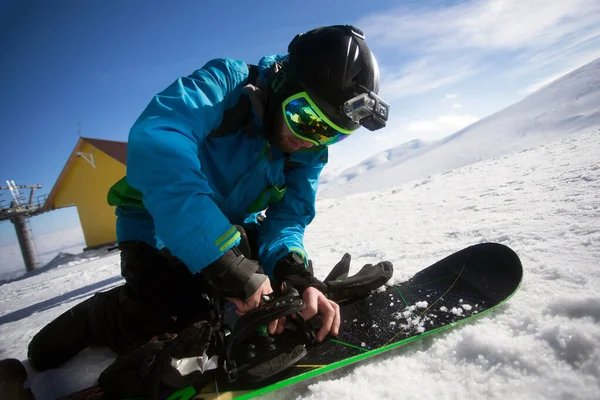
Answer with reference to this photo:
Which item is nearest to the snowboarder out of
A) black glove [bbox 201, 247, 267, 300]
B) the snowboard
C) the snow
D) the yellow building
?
black glove [bbox 201, 247, 267, 300]

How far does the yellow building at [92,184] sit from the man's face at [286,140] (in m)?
9.32

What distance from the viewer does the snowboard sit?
109 cm

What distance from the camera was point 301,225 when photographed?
1.97 metres

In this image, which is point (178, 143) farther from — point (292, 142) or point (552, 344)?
point (552, 344)

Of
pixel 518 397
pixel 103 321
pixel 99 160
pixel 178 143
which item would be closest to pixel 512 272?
pixel 518 397

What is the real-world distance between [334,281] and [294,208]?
61 cm

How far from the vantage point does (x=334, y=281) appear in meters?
1.54

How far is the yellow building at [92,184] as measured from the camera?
926cm

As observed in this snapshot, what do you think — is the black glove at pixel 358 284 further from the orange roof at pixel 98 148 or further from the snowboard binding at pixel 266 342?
the orange roof at pixel 98 148

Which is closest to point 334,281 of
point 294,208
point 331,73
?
point 294,208

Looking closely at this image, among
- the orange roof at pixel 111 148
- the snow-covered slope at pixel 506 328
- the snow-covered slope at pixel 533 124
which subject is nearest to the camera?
the snow-covered slope at pixel 506 328

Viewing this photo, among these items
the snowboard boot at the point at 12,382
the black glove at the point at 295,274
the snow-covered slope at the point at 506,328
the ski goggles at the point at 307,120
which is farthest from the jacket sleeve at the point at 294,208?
the snowboard boot at the point at 12,382

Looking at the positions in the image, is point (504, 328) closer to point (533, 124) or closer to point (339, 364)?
point (339, 364)

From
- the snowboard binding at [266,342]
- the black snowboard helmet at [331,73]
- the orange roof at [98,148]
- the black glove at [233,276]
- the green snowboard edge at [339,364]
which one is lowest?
the green snowboard edge at [339,364]
